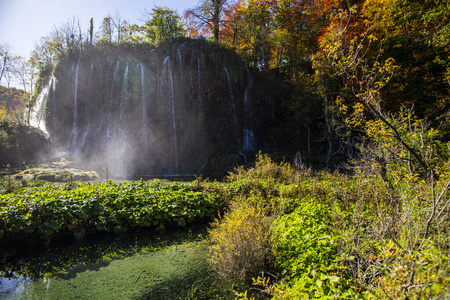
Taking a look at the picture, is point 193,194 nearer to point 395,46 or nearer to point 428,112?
point 428,112

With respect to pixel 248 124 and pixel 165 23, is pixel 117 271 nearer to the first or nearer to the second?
pixel 248 124

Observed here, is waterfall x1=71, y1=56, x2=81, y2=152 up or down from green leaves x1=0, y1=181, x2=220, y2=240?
up

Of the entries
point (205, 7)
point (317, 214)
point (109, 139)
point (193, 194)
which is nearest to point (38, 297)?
point (193, 194)

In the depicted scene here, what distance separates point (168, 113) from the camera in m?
17.5

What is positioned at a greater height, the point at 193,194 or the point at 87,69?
the point at 87,69

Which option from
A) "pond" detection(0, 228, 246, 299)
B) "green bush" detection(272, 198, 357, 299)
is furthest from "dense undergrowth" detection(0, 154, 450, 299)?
"pond" detection(0, 228, 246, 299)

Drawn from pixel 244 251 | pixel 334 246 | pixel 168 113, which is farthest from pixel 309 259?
pixel 168 113

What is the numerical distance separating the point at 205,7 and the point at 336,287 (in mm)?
22213

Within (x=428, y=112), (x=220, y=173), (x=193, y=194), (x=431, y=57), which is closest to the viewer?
(x=193, y=194)

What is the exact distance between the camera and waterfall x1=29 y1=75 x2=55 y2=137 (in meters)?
19.4

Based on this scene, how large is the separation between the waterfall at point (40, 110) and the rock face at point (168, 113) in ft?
7.88

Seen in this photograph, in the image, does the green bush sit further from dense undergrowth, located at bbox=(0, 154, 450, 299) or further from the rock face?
the rock face

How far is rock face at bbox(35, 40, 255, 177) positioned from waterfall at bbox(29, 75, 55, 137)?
2401mm

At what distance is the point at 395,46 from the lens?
11.0 metres
